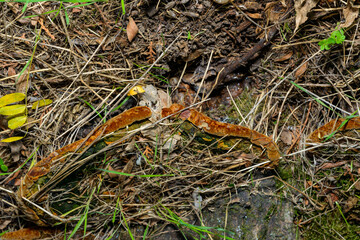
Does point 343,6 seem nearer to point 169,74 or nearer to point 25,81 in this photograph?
point 169,74

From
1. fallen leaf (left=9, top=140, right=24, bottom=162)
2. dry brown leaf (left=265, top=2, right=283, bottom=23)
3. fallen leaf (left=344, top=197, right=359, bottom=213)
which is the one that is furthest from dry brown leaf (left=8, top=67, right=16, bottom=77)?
fallen leaf (left=344, top=197, right=359, bottom=213)

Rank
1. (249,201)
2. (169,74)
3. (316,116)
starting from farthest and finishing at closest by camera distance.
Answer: (169,74) < (316,116) < (249,201)

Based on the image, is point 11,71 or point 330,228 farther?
point 11,71

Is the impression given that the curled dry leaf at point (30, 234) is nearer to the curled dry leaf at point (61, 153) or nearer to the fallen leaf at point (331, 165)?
the curled dry leaf at point (61, 153)

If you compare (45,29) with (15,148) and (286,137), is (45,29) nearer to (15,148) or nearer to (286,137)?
(15,148)

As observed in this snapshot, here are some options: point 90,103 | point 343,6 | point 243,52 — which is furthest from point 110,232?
point 343,6

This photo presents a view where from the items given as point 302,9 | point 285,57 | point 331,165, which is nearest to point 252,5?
point 302,9
